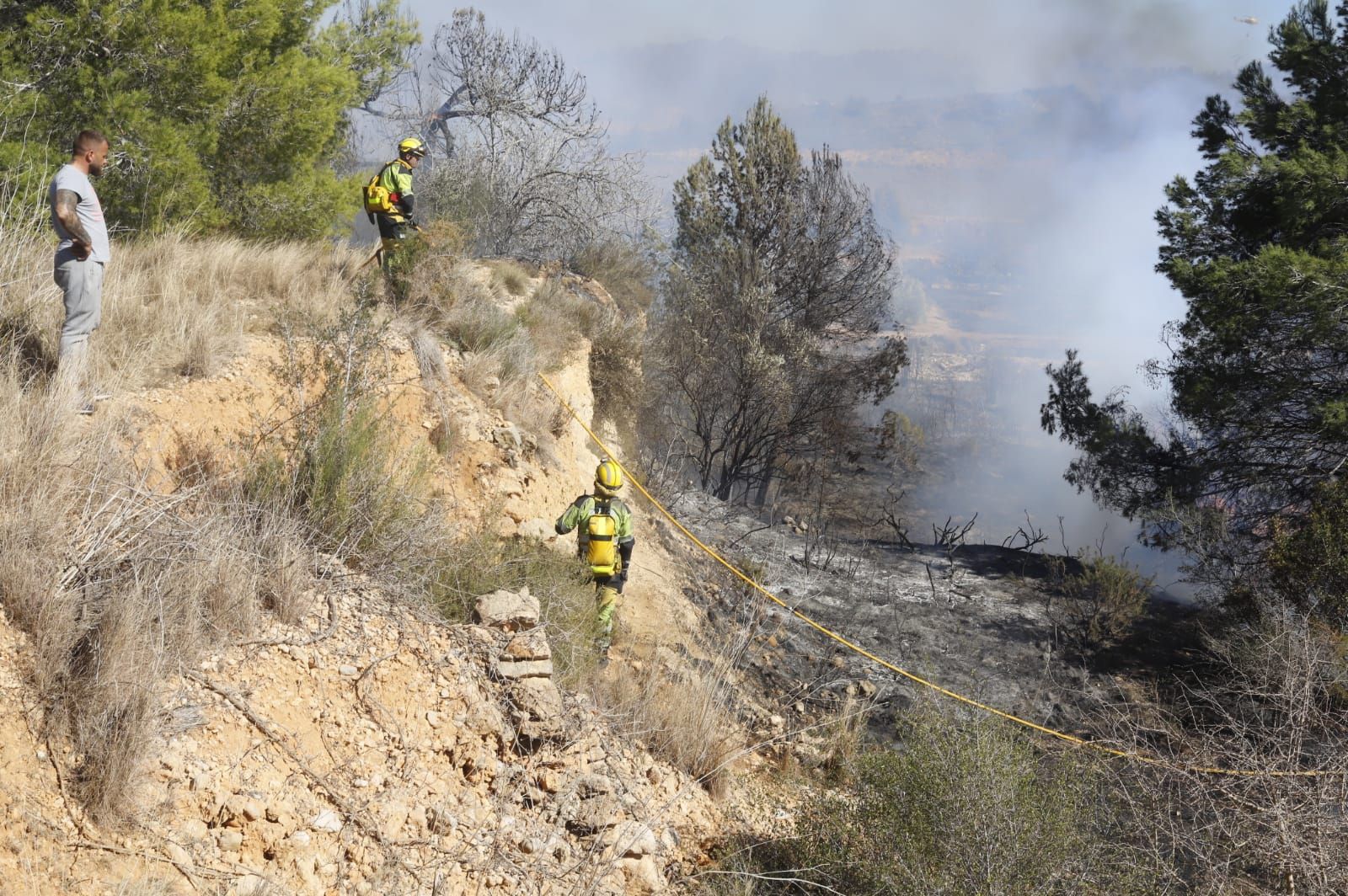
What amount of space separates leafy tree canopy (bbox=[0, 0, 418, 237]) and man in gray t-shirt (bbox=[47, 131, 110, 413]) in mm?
3158

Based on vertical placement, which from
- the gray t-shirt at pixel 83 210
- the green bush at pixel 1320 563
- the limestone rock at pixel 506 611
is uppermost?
the gray t-shirt at pixel 83 210

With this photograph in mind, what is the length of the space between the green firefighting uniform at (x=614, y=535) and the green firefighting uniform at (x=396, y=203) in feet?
11.4

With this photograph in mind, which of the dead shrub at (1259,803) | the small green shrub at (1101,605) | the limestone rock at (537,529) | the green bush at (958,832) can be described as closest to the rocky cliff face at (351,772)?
the green bush at (958,832)

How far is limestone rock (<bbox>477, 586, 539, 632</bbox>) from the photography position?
4801 mm

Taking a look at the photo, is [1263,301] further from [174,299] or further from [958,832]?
[174,299]

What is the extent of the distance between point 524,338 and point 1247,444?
33.2 feet

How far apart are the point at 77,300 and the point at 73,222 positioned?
426 millimetres

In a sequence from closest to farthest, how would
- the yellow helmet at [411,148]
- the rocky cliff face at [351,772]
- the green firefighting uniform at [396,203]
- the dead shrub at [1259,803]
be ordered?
1. the rocky cliff face at [351,772]
2. the dead shrub at [1259,803]
3. the yellow helmet at [411,148]
4. the green firefighting uniform at [396,203]

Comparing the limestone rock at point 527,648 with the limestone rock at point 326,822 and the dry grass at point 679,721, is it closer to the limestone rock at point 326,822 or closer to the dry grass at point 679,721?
the dry grass at point 679,721

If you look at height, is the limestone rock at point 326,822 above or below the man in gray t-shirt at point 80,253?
below

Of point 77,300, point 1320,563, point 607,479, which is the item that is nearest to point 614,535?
point 607,479

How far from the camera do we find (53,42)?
8.10 metres

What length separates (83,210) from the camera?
4.76m

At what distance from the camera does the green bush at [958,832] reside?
4.09 m
